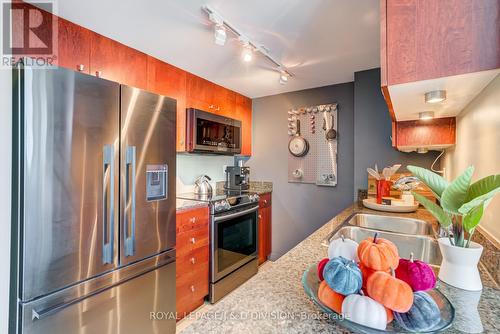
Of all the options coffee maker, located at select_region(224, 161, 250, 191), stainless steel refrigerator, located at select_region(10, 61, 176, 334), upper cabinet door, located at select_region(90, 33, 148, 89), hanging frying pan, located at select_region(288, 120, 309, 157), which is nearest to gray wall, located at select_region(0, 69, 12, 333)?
stainless steel refrigerator, located at select_region(10, 61, 176, 334)

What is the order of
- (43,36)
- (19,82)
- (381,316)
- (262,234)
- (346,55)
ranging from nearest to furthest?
1. (381,316)
2. (19,82)
3. (43,36)
4. (346,55)
5. (262,234)

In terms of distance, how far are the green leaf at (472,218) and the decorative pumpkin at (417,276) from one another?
259 millimetres

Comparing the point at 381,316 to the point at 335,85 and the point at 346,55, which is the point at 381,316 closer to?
the point at 346,55

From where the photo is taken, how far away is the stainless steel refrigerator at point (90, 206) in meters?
1.08

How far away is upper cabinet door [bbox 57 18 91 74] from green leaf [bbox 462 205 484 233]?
2113 mm

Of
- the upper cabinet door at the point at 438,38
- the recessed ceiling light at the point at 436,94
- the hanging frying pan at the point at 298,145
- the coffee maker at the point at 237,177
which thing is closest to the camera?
the upper cabinet door at the point at 438,38

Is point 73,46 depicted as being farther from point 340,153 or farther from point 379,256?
point 340,153

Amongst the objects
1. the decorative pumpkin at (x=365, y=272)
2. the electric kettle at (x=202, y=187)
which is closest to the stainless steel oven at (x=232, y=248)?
the electric kettle at (x=202, y=187)

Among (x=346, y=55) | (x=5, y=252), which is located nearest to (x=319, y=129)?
(x=346, y=55)

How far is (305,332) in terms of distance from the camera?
530 mm

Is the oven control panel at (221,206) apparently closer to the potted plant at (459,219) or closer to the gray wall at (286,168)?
the gray wall at (286,168)

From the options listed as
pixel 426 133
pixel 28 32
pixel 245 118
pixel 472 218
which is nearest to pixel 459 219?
pixel 472 218

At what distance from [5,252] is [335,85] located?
3098 mm

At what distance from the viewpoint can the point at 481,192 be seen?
620 mm
